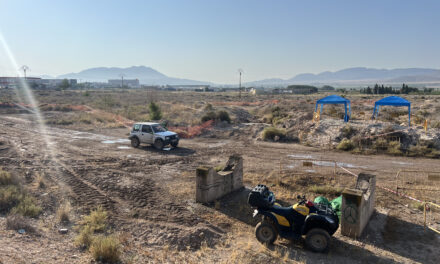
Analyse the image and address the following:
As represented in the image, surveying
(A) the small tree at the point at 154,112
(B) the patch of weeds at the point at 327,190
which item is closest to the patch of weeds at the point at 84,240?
(B) the patch of weeds at the point at 327,190

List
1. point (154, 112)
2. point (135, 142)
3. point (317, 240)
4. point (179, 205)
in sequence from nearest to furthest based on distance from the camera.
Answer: point (317, 240) → point (179, 205) → point (135, 142) → point (154, 112)

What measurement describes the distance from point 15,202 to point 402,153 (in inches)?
773

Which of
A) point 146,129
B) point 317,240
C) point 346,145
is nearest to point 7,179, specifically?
point 146,129

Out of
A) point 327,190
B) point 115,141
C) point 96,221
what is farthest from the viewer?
point 115,141

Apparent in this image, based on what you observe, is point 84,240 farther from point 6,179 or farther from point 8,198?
point 6,179

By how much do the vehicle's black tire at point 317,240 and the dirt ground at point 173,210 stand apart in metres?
0.17

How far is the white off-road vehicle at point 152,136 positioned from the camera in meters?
19.9

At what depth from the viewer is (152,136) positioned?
2019 cm

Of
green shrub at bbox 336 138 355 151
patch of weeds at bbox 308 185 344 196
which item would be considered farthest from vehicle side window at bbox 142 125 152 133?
green shrub at bbox 336 138 355 151

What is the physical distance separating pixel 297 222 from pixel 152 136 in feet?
46.9

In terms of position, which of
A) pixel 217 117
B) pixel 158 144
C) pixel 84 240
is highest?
pixel 217 117

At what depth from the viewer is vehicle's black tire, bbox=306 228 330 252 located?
280 inches

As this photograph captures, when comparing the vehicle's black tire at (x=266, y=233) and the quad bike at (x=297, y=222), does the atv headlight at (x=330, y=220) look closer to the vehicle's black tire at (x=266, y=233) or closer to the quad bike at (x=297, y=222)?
the quad bike at (x=297, y=222)

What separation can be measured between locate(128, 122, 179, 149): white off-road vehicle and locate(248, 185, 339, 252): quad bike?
42.5ft
